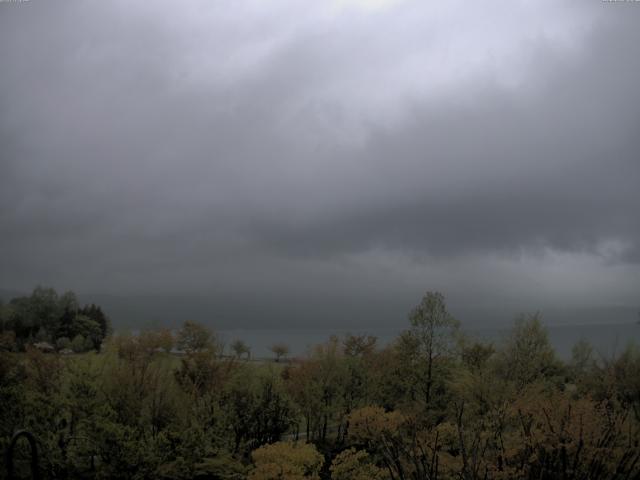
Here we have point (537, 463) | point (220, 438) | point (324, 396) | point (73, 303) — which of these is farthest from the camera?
point (73, 303)

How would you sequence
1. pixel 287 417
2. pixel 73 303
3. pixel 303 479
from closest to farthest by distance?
1. pixel 303 479
2. pixel 287 417
3. pixel 73 303

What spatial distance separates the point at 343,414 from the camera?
41.8m

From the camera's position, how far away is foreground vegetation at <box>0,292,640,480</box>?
73.4 feet

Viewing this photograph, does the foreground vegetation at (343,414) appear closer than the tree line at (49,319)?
Yes

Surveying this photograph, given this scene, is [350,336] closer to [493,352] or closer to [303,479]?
[493,352]

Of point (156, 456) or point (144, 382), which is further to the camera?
point (144, 382)

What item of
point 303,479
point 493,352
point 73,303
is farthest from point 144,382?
point 73,303

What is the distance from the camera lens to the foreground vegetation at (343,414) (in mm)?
22375

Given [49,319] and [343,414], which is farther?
[49,319]

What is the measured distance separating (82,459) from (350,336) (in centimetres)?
4128

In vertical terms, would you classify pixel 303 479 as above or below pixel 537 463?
below

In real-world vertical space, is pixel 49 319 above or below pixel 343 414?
above

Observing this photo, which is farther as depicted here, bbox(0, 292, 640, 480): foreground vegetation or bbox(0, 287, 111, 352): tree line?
bbox(0, 287, 111, 352): tree line

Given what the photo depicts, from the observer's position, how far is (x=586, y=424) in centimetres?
2334
